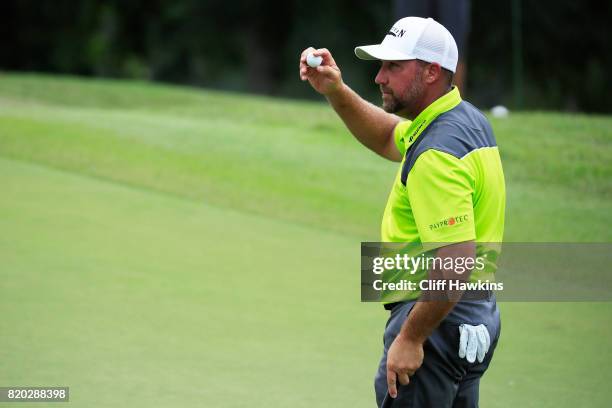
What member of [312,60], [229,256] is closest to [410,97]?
[312,60]

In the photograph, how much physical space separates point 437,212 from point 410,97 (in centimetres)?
47

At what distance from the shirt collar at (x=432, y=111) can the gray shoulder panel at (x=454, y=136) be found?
0.06 feet

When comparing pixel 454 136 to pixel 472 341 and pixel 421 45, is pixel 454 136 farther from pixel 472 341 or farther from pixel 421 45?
pixel 472 341

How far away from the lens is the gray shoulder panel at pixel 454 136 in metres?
3.33

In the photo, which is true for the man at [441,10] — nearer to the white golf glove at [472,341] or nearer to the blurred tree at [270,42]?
the white golf glove at [472,341]

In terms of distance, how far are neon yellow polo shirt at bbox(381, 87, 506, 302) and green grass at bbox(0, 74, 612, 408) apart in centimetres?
159

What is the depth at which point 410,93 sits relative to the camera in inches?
139

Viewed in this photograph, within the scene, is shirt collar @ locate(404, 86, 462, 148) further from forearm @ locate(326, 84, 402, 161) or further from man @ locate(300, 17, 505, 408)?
forearm @ locate(326, 84, 402, 161)

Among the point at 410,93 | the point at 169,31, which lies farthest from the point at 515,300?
the point at 169,31

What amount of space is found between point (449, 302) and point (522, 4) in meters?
24.7

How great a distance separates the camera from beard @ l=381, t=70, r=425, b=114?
3535 millimetres

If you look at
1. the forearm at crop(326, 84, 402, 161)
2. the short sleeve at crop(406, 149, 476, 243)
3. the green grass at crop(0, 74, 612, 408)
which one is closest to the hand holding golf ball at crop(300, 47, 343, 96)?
the forearm at crop(326, 84, 402, 161)

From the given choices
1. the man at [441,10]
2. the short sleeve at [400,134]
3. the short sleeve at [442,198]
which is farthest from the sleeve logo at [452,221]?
the man at [441,10]

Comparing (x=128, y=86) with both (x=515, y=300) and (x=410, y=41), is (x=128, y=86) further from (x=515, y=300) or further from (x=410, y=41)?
(x=410, y=41)
